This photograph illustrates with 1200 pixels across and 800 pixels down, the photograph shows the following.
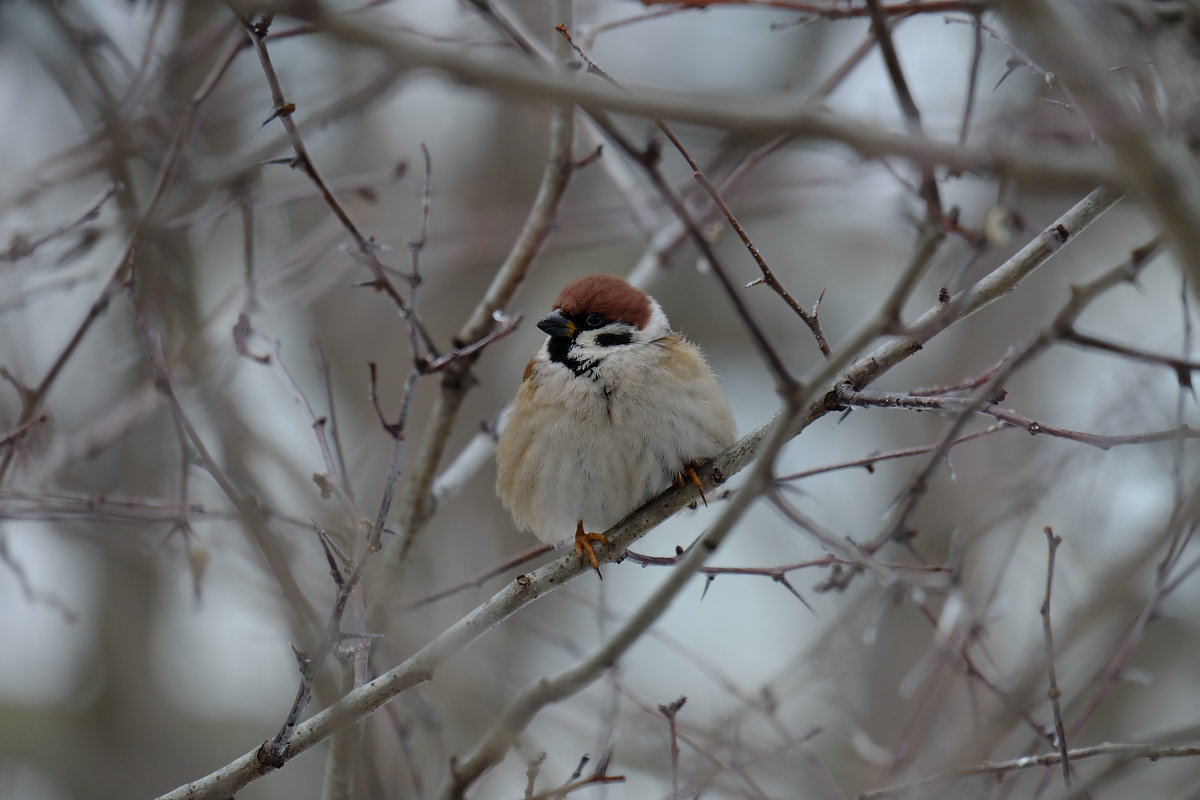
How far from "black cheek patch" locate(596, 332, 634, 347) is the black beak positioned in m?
0.11

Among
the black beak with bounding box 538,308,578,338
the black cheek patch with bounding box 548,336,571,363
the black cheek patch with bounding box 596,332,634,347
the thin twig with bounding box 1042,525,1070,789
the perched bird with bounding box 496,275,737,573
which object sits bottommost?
the thin twig with bounding box 1042,525,1070,789

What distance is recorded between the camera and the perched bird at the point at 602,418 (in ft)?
11.3

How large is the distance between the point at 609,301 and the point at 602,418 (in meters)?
0.57

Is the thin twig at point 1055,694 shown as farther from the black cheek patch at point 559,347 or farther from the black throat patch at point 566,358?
the black cheek patch at point 559,347

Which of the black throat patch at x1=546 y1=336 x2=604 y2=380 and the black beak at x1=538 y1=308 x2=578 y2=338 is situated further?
the black beak at x1=538 y1=308 x2=578 y2=338

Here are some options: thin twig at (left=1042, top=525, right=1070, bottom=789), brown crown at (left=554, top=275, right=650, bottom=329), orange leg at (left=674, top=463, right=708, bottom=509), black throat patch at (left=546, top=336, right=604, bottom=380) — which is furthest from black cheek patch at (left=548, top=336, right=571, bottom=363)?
thin twig at (left=1042, top=525, right=1070, bottom=789)

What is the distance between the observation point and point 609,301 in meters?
4.02

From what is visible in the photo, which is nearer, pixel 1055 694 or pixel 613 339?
pixel 1055 694

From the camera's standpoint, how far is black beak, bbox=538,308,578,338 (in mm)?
3979

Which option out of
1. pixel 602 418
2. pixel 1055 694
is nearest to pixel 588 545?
pixel 602 418

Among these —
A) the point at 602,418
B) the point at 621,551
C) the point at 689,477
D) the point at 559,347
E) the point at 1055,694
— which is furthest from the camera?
the point at 559,347

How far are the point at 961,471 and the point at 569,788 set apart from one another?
5.86m

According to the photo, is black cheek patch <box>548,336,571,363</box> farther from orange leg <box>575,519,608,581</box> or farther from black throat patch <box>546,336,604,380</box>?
orange leg <box>575,519,608,581</box>

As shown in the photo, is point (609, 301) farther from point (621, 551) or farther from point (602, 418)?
point (621, 551)
